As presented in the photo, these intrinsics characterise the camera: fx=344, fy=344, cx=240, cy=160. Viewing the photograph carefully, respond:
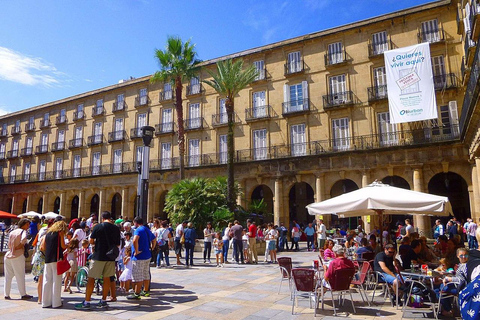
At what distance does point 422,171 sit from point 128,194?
24.7m

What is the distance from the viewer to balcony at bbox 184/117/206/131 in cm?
2978

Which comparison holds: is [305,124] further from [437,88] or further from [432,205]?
[432,205]

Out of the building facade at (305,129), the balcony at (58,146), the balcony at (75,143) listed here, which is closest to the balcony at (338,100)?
the building facade at (305,129)

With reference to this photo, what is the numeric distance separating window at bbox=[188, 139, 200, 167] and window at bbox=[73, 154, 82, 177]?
14399 mm

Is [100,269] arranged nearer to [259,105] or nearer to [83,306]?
[83,306]

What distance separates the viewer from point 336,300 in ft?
24.4

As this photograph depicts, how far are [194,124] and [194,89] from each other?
126 inches

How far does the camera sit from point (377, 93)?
23.2m

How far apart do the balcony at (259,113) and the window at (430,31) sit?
11314 millimetres

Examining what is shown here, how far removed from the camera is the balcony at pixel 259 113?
26.8m

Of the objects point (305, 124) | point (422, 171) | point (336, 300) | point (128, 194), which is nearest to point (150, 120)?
point (128, 194)

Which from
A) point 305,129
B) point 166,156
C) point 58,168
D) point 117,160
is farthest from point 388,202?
point 58,168

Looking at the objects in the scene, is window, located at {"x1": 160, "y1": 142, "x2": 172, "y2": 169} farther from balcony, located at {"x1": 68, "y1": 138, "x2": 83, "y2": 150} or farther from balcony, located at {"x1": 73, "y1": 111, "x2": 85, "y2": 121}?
balcony, located at {"x1": 73, "y1": 111, "x2": 85, "y2": 121}

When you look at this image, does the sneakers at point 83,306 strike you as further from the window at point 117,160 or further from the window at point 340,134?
the window at point 117,160
